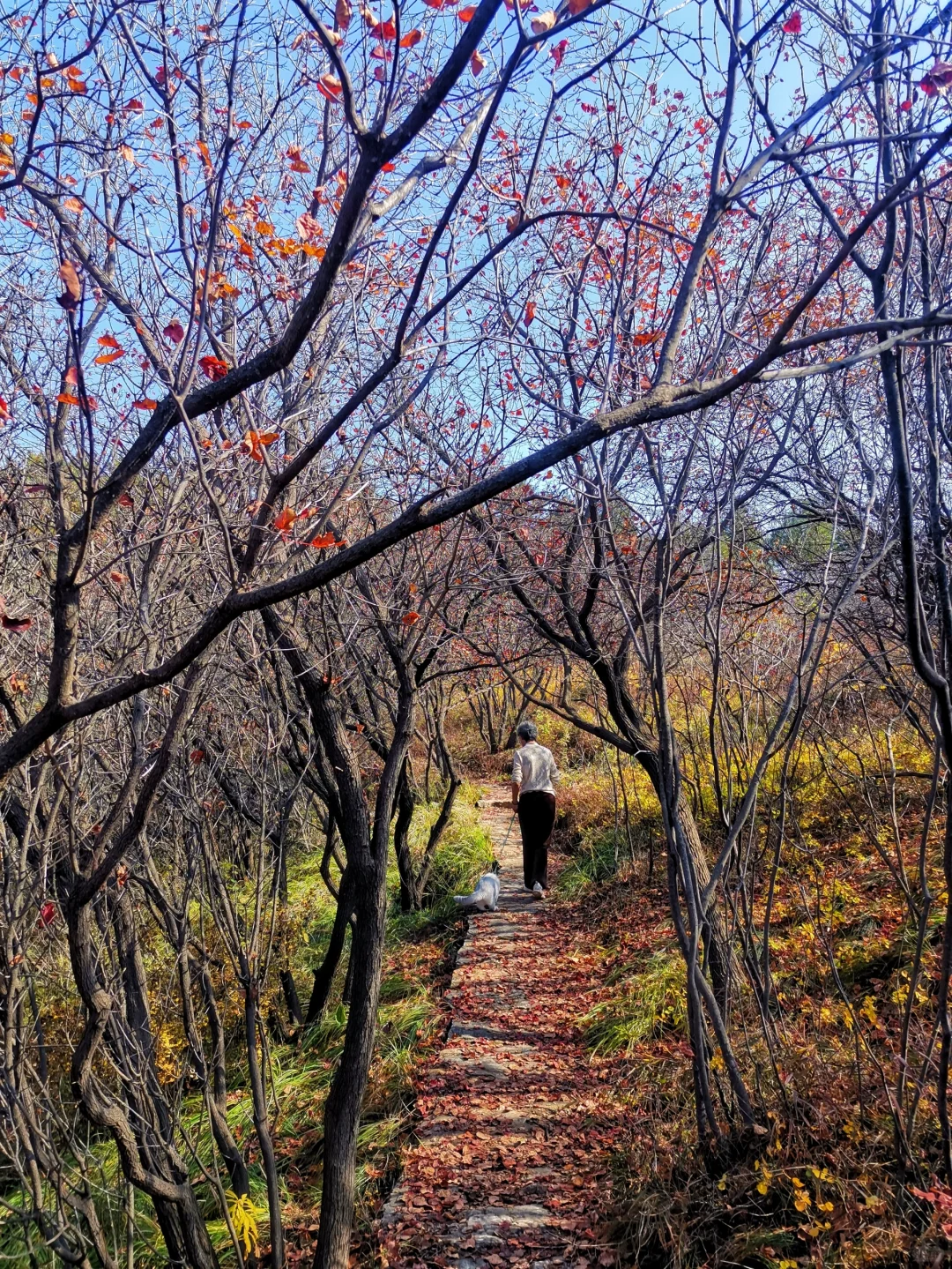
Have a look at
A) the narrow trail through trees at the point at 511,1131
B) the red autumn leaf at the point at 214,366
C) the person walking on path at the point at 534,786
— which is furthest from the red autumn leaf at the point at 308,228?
the person walking on path at the point at 534,786

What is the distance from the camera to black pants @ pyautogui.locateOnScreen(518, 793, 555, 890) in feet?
27.3

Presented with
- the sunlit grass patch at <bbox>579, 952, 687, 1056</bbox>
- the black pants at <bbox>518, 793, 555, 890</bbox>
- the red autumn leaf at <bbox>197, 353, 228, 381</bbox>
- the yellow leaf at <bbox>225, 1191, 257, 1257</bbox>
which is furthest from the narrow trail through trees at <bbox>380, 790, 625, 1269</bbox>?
the red autumn leaf at <bbox>197, 353, 228, 381</bbox>

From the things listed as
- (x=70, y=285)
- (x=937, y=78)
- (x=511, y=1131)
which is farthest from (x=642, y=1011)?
(x=70, y=285)

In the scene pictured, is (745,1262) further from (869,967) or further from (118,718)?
(118,718)

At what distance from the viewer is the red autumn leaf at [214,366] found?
7.46ft

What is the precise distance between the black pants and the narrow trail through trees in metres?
1.36

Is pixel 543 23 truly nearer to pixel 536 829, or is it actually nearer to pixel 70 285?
pixel 70 285

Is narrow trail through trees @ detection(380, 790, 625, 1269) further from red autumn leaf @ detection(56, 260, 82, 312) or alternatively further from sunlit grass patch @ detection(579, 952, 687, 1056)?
red autumn leaf @ detection(56, 260, 82, 312)

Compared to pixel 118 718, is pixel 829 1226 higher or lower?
lower

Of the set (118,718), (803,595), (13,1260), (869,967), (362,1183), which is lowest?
(13,1260)

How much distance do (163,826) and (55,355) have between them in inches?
114

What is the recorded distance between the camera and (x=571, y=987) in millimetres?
6734

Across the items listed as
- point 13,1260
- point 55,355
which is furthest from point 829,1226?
point 55,355

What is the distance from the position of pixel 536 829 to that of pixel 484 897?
0.84 m
